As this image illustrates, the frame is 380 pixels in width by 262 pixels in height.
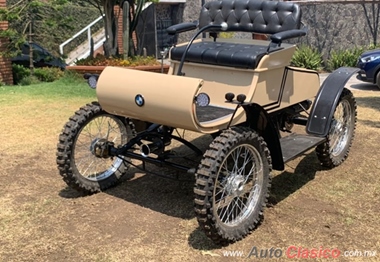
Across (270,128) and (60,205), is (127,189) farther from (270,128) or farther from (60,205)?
(270,128)

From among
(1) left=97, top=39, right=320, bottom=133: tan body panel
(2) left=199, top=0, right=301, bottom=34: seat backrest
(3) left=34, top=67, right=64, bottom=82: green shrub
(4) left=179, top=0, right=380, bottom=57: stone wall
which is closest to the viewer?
(1) left=97, top=39, right=320, bottom=133: tan body panel

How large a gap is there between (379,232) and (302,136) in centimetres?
134

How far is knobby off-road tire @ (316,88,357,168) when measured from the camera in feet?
17.6

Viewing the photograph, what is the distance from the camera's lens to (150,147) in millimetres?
4324

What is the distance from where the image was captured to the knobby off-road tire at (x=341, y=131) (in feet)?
17.6

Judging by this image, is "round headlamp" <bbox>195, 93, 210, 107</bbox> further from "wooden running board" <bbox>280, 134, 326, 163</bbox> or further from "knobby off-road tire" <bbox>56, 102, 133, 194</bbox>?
"knobby off-road tire" <bbox>56, 102, 133, 194</bbox>

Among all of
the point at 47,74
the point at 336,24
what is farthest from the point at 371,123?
the point at 336,24

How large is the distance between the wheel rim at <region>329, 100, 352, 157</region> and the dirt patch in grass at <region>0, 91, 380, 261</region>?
216 millimetres

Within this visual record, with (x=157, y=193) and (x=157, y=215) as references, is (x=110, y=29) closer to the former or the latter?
(x=157, y=193)

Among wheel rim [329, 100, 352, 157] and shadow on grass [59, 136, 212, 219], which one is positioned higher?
wheel rim [329, 100, 352, 157]

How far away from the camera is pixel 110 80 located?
13.3ft

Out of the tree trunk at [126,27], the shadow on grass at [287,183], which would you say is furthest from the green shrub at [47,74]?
the shadow on grass at [287,183]

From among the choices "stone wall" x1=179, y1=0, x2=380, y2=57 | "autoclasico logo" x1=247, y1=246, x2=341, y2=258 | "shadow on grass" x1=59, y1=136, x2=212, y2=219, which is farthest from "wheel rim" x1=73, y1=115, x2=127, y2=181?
"stone wall" x1=179, y1=0, x2=380, y2=57

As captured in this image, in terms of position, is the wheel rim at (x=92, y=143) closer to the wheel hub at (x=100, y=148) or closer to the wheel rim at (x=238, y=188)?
the wheel hub at (x=100, y=148)
